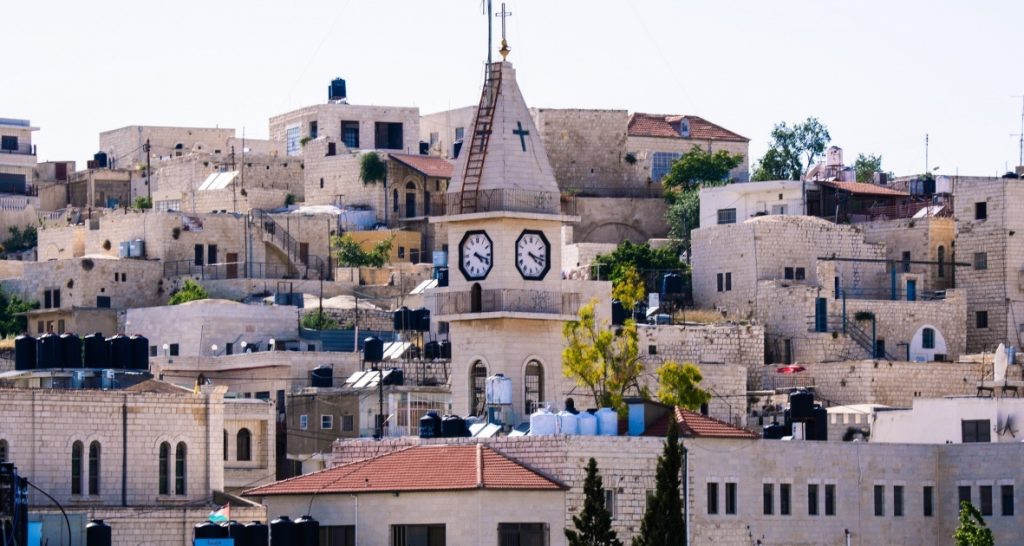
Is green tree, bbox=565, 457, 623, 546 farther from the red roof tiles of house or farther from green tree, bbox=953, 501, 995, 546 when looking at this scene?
the red roof tiles of house

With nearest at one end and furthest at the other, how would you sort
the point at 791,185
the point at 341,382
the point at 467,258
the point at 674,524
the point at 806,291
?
the point at 674,524, the point at 467,258, the point at 341,382, the point at 806,291, the point at 791,185

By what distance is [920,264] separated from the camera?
3740 inches

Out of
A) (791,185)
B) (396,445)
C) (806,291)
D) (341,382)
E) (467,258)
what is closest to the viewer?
(396,445)

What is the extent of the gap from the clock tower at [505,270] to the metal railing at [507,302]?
→ 0.02 metres

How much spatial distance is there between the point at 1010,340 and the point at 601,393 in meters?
23.1

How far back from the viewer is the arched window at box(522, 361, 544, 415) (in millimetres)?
68500

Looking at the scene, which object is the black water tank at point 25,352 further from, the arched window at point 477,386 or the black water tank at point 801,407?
the black water tank at point 801,407

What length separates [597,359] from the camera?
2881 inches

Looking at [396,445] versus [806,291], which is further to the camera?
[806,291]

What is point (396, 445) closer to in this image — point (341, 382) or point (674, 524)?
point (674, 524)

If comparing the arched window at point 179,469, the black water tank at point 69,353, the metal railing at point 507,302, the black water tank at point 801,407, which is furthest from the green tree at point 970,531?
the black water tank at point 69,353

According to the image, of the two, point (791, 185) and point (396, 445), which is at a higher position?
point (791, 185)

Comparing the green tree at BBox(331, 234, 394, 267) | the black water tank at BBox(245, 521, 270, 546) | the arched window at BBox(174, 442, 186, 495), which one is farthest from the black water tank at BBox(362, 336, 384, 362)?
the black water tank at BBox(245, 521, 270, 546)

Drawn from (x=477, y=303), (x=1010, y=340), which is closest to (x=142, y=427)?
(x=477, y=303)
